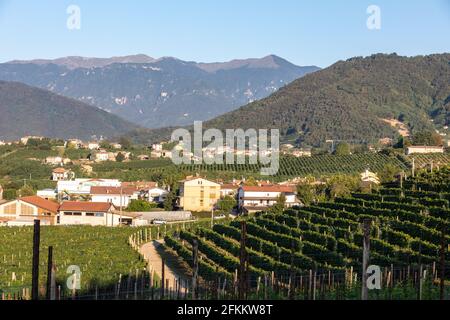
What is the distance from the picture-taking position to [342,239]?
22406mm

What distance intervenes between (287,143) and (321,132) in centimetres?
557

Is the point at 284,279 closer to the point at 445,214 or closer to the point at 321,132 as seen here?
the point at 445,214

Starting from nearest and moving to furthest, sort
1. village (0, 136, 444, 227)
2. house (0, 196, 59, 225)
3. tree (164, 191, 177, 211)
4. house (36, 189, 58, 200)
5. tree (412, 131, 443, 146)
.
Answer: house (0, 196, 59, 225), village (0, 136, 444, 227), tree (164, 191, 177, 211), house (36, 189, 58, 200), tree (412, 131, 443, 146)

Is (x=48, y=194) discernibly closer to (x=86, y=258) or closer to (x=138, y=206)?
(x=138, y=206)

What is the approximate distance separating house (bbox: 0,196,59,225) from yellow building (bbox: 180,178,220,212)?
30.7 feet

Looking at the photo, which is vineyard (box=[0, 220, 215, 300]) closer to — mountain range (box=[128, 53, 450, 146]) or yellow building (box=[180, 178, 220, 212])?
yellow building (box=[180, 178, 220, 212])

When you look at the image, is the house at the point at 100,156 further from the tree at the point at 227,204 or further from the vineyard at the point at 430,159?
the tree at the point at 227,204

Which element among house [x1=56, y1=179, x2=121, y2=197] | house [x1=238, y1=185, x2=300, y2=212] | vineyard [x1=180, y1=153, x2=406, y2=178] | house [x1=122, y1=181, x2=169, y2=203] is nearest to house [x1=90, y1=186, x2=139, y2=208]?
house [x1=122, y1=181, x2=169, y2=203]

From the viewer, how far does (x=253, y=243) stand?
2534 centimetres

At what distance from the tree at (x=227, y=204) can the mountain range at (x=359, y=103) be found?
73623mm

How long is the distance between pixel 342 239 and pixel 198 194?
96.8 ft

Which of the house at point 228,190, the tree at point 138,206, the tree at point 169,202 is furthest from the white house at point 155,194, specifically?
the tree at point 138,206

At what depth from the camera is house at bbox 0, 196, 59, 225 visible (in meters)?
43.8

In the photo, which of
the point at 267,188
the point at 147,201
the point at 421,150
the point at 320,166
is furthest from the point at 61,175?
the point at 421,150
